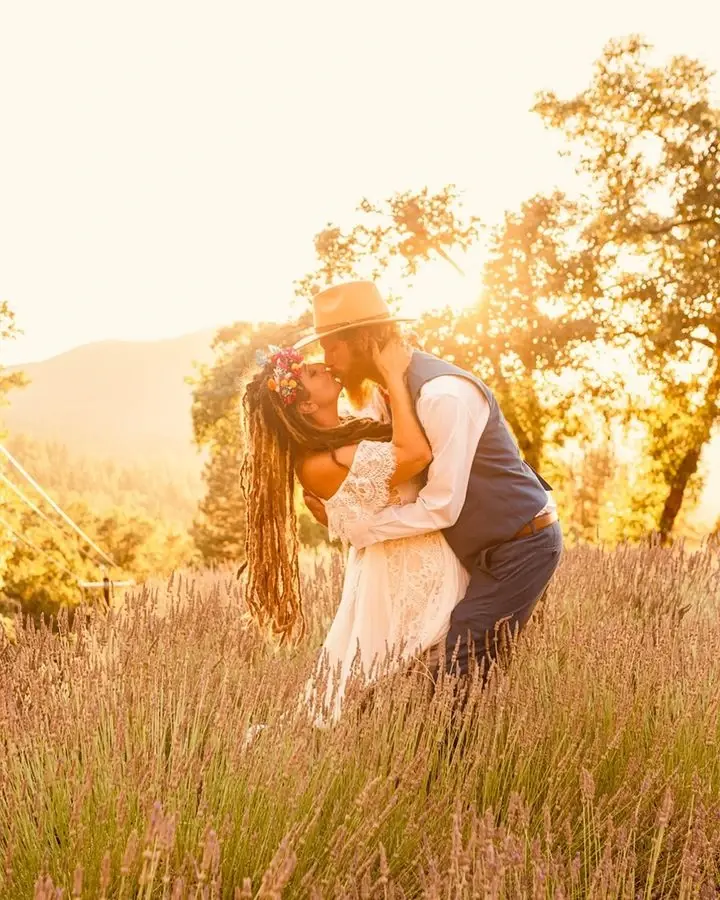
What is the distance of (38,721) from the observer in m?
2.65

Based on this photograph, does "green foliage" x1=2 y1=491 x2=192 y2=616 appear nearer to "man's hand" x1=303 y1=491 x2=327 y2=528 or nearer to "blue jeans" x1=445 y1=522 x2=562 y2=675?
"man's hand" x1=303 y1=491 x2=327 y2=528

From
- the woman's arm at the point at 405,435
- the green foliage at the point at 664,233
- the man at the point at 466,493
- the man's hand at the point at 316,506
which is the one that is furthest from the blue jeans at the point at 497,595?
the green foliage at the point at 664,233

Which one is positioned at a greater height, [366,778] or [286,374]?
[286,374]

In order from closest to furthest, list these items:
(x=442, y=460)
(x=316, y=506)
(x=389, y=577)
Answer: (x=442, y=460)
(x=389, y=577)
(x=316, y=506)

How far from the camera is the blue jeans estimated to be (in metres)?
3.46

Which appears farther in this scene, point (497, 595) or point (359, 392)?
point (359, 392)

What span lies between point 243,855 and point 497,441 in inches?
69.4

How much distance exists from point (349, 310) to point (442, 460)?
25.8 inches

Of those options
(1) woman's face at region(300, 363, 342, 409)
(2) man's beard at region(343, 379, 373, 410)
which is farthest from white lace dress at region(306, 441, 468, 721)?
(2) man's beard at region(343, 379, 373, 410)

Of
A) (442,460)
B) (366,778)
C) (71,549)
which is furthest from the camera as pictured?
(71,549)

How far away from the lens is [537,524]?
3.65 meters

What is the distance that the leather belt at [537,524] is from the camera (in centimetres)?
358

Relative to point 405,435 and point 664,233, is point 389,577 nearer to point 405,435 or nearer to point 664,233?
point 405,435

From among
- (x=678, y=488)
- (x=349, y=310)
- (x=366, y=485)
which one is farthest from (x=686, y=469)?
(x=366, y=485)
